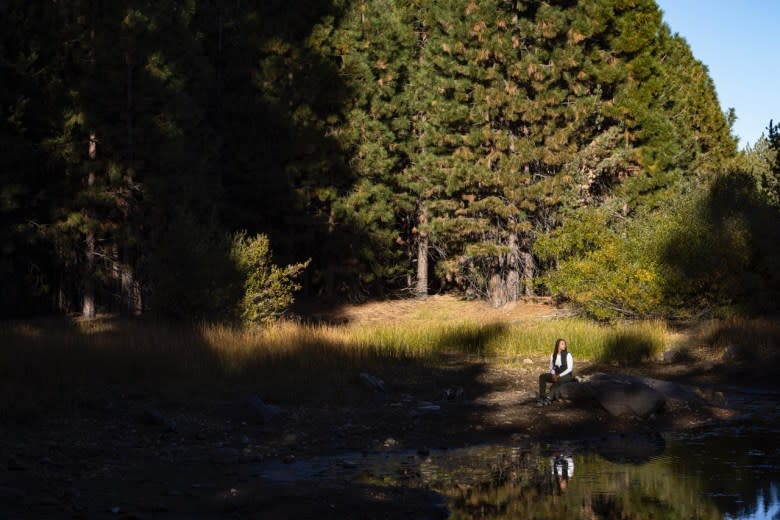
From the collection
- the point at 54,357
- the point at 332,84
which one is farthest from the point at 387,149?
the point at 54,357

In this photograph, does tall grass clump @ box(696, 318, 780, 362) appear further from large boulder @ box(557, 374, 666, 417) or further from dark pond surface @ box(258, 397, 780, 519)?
dark pond surface @ box(258, 397, 780, 519)

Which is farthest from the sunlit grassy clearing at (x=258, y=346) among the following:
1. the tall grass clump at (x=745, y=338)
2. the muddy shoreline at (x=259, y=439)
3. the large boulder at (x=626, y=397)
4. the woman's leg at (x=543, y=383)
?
the large boulder at (x=626, y=397)

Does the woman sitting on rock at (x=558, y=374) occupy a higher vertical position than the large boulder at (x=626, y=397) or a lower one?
higher

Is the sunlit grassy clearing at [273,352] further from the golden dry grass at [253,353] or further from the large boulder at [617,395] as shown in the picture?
the large boulder at [617,395]

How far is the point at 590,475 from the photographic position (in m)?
12.3

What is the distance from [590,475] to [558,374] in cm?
482

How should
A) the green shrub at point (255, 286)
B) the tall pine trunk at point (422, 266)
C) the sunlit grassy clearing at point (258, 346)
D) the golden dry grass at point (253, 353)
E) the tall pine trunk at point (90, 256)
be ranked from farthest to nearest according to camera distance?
1. the tall pine trunk at point (422, 266)
2. the tall pine trunk at point (90, 256)
3. the green shrub at point (255, 286)
4. the sunlit grassy clearing at point (258, 346)
5. the golden dry grass at point (253, 353)

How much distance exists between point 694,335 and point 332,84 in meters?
21.2

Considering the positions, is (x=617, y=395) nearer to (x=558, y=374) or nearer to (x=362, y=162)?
(x=558, y=374)

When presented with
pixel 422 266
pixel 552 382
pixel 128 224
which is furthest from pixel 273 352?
pixel 422 266

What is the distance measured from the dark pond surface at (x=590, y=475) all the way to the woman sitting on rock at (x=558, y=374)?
2.14m

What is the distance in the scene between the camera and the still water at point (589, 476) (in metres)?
10.8

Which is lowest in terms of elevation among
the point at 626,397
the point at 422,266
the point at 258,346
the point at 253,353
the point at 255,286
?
the point at 626,397

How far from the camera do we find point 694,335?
25375 mm
